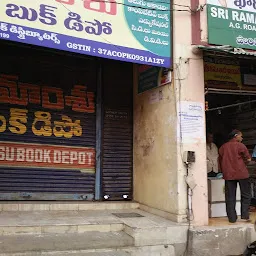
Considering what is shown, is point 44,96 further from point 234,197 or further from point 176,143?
point 234,197

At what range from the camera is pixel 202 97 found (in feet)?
22.0

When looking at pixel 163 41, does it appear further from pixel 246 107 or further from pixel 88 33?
pixel 246 107

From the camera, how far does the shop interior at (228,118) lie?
290 inches

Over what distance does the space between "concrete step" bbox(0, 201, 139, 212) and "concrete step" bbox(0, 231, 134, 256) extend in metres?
1.40

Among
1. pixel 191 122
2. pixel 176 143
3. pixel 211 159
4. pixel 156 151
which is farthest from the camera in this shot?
pixel 211 159

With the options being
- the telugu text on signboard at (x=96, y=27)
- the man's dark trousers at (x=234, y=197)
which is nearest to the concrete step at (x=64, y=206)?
the man's dark trousers at (x=234, y=197)

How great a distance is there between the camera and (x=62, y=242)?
17.7ft

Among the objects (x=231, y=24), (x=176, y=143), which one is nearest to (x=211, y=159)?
(x=176, y=143)

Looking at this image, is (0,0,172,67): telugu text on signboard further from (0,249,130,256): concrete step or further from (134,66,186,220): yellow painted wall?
(0,249,130,256): concrete step

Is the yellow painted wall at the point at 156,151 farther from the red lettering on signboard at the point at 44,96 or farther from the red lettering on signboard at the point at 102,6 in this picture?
the red lettering on signboard at the point at 102,6

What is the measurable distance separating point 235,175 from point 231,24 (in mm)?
2817

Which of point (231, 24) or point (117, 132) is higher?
point (231, 24)

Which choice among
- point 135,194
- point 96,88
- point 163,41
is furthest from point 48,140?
point 163,41

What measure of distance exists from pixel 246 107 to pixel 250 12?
302 cm
